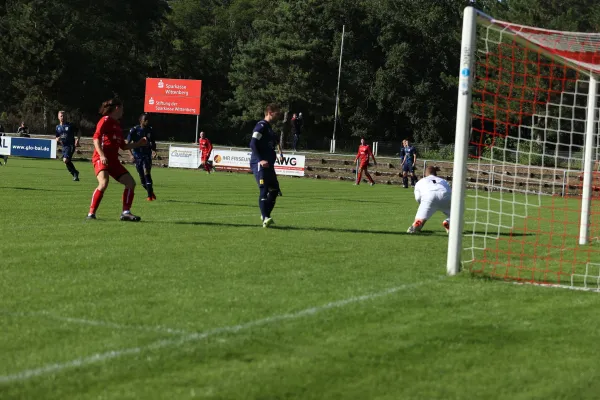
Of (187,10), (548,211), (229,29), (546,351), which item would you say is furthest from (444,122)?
(546,351)

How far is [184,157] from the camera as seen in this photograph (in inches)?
1667

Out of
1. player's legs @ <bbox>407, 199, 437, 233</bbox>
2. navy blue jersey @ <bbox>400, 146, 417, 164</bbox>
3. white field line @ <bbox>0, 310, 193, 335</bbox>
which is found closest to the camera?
white field line @ <bbox>0, 310, 193, 335</bbox>

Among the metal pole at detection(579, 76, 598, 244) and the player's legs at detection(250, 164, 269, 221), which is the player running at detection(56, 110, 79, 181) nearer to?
the player's legs at detection(250, 164, 269, 221)

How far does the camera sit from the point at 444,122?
74.2 meters

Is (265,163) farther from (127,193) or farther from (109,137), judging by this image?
(109,137)

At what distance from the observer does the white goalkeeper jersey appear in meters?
13.1

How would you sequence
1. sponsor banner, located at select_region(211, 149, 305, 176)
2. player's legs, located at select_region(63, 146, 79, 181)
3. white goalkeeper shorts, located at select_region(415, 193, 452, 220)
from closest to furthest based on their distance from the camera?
1. white goalkeeper shorts, located at select_region(415, 193, 452, 220)
2. player's legs, located at select_region(63, 146, 79, 181)
3. sponsor banner, located at select_region(211, 149, 305, 176)

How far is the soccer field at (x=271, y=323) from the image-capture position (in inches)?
185

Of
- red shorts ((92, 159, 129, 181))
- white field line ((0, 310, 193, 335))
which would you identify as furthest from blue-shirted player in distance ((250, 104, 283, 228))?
white field line ((0, 310, 193, 335))

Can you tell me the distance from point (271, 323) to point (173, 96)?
145 ft

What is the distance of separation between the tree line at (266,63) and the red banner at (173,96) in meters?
21.6

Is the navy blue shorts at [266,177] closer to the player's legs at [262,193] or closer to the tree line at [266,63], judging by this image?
the player's legs at [262,193]

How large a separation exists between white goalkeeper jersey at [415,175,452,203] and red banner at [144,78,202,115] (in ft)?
118

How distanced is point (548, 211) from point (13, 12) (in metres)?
61.7
